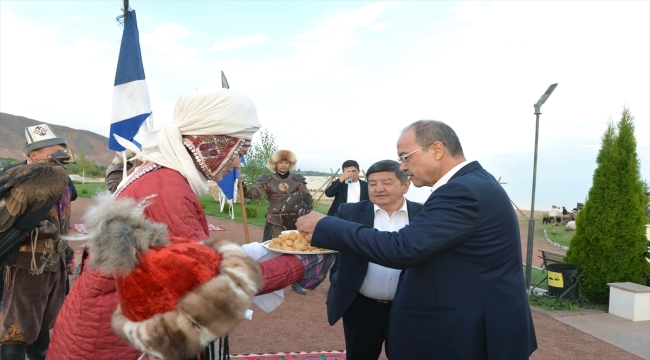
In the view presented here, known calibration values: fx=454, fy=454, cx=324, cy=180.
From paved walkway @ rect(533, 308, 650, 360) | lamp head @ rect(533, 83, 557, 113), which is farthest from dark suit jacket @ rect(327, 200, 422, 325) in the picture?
lamp head @ rect(533, 83, 557, 113)

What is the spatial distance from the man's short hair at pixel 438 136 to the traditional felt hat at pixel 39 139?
3.86 m

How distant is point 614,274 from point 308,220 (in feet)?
23.3

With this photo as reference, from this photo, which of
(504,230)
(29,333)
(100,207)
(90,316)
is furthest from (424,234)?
(29,333)

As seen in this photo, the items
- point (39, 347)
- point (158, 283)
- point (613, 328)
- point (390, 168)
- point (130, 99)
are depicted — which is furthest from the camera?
point (130, 99)

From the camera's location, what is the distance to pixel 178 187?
187 cm

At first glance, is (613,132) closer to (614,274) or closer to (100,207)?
(614,274)

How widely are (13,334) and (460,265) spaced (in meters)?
3.55

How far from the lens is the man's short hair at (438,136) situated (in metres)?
2.44

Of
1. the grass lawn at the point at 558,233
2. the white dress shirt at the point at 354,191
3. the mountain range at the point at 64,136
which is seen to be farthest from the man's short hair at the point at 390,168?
the mountain range at the point at 64,136

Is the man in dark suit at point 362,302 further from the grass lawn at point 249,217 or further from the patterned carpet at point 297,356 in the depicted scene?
the grass lawn at point 249,217

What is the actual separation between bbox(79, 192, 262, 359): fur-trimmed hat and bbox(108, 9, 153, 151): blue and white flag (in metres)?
5.40

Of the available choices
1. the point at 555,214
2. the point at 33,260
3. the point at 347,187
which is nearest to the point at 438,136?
the point at 33,260

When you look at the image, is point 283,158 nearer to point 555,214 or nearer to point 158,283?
point 158,283

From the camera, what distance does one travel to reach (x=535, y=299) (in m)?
7.92
